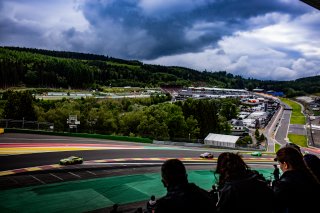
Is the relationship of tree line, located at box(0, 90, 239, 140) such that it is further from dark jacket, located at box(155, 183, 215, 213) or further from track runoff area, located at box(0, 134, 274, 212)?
dark jacket, located at box(155, 183, 215, 213)

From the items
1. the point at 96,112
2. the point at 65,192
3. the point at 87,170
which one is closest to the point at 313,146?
the point at 96,112

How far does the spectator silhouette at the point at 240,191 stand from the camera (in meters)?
3.59

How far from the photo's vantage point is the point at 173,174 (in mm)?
3451

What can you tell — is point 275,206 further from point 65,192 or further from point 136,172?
point 136,172

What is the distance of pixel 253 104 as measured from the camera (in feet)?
602

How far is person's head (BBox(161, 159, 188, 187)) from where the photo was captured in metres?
3.44

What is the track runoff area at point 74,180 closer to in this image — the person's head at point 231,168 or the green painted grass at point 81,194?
the green painted grass at point 81,194

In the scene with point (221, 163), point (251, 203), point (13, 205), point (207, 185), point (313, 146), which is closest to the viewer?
point (251, 203)

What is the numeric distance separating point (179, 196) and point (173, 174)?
0.24 meters

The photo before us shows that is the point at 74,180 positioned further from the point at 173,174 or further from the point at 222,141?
the point at 222,141

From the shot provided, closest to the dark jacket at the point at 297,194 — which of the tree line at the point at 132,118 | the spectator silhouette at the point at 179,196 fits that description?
the spectator silhouette at the point at 179,196

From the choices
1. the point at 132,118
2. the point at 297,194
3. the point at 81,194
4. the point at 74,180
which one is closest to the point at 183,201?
the point at 297,194

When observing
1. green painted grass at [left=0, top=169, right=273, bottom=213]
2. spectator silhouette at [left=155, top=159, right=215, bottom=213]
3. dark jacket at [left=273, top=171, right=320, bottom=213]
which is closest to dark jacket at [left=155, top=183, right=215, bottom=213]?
spectator silhouette at [left=155, top=159, right=215, bottom=213]

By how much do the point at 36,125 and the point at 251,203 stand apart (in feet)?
133
